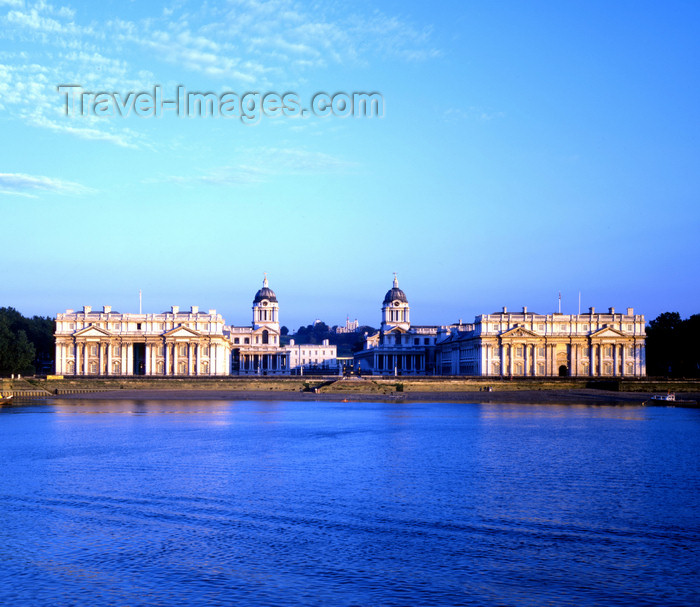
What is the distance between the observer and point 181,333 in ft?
385

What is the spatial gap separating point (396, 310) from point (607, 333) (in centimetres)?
4322

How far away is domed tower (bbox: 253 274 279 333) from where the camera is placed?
5768 inches

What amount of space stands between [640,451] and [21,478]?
91.7 ft

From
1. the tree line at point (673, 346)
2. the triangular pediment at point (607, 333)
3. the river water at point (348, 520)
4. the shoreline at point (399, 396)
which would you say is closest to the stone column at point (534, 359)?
the triangular pediment at point (607, 333)

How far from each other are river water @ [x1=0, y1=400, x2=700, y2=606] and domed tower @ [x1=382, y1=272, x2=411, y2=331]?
102 m

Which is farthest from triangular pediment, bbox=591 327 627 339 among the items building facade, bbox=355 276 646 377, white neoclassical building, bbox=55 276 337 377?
white neoclassical building, bbox=55 276 337 377

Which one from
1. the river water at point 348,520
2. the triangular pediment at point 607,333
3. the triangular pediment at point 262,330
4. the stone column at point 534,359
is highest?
the triangular pediment at point 262,330

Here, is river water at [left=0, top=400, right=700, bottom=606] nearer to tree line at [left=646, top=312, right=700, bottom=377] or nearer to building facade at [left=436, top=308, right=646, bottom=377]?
tree line at [left=646, top=312, right=700, bottom=377]

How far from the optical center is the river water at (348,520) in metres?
19.1

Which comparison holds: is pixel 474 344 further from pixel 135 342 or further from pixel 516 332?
pixel 135 342

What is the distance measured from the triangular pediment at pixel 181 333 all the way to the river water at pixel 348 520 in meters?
68.6

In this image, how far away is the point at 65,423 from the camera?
55.9m

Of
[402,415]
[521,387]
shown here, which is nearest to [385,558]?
[402,415]

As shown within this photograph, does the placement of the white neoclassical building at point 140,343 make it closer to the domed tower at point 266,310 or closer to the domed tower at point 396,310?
the domed tower at point 266,310
